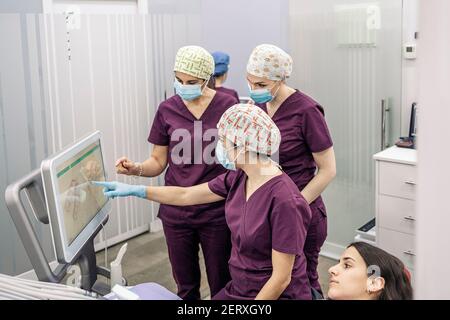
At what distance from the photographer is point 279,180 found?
162cm

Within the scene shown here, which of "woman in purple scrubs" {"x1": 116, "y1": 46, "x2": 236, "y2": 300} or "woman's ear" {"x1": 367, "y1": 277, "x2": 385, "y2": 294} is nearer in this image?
"woman's ear" {"x1": 367, "y1": 277, "x2": 385, "y2": 294}

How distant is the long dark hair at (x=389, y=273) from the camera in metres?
1.34

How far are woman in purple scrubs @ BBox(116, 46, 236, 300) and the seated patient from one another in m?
0.82

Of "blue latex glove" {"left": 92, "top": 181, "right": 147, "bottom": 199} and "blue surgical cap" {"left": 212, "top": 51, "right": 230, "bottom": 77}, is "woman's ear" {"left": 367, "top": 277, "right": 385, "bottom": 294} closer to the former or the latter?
"blue latex glove" {"left": 92, "top": 181, "right": 147, "bottom": 199}

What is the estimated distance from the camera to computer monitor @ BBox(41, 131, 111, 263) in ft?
4.10

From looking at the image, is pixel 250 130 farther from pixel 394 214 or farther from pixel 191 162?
pixel 394 214

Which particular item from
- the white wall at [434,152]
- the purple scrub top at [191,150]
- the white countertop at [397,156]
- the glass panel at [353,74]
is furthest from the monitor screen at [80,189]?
the glass panel at [353,74]

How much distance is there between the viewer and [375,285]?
1.37m

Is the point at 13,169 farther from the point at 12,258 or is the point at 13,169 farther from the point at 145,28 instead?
the point at 145,28

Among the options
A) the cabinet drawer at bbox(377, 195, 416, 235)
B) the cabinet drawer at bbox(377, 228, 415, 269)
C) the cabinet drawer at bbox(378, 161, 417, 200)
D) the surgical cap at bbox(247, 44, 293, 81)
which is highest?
the surgical cap at bbox(247, 44, 293, 81)

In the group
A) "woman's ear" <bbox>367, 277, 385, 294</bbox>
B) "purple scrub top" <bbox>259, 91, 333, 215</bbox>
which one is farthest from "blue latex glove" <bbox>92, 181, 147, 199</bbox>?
"woman's ear" <bbox>367, 277, 385, 294</bbox>

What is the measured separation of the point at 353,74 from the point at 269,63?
1.17m

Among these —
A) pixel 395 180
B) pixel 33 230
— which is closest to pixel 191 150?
pixel 33 230

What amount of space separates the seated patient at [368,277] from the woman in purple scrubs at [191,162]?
32.4 inches
